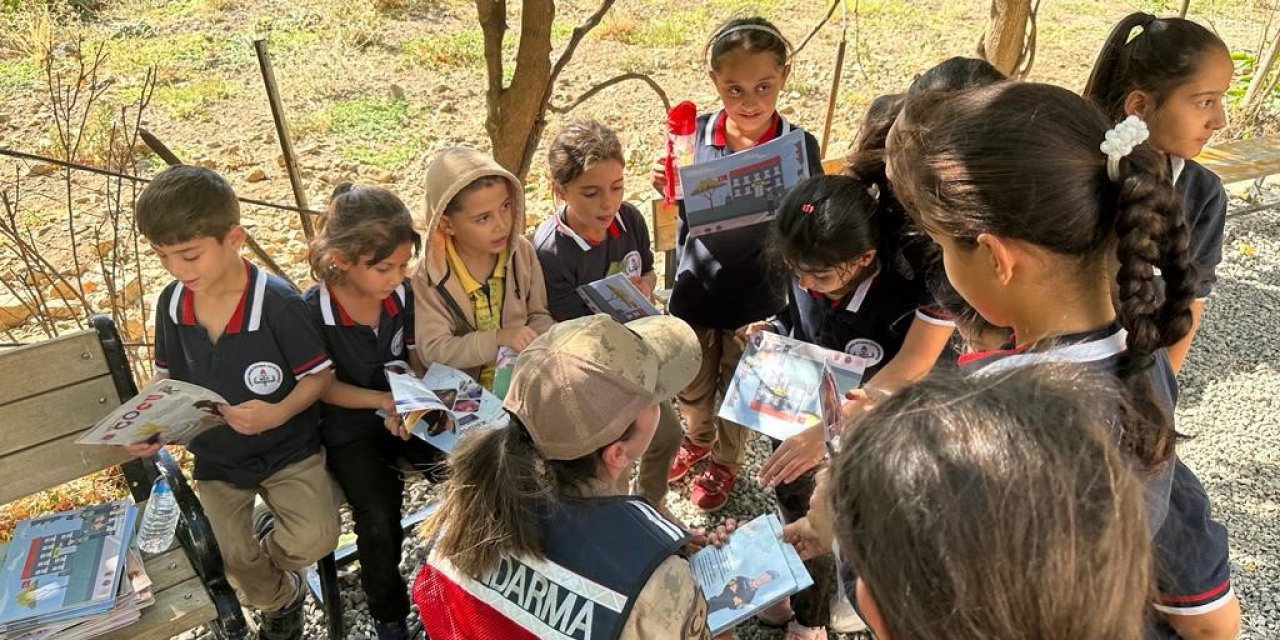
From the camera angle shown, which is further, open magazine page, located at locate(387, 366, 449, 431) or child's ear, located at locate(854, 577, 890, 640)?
open magazine page, located at locate(387, 366, 449, 431)

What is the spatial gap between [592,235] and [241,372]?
3.69 ft

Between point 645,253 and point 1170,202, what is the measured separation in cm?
186

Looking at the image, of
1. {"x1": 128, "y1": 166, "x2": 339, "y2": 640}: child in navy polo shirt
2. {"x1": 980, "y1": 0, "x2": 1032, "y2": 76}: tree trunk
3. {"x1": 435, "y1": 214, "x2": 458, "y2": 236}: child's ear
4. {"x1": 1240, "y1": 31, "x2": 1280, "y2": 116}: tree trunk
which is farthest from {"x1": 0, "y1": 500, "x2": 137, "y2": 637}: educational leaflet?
{"x1": 1240, "y1": 31, "x2": 1280, "y2": 116}: tree trunk

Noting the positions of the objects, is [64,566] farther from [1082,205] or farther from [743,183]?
[1082,205]

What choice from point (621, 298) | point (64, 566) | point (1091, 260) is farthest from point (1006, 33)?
point (64, 566)

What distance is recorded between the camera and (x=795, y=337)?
2.54m

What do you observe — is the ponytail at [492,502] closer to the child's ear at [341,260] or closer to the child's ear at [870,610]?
the child's ear at [870,610]

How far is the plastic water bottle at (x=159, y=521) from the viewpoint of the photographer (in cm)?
228

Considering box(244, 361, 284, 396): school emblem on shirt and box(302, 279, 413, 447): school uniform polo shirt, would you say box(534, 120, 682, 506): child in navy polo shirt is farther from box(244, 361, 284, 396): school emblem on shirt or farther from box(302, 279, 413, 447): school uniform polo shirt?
box(244, 361, 284, 396): school emblem on shirt

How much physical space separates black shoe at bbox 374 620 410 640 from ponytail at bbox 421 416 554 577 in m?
1.05

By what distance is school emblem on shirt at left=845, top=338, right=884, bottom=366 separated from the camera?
2277 millimetres

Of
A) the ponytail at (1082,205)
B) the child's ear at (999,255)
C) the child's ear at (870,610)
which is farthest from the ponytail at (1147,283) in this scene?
the child's ear at (870,610)

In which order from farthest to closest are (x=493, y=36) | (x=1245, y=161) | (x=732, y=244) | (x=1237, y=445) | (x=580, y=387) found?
(x=1245, y=161) < (x=1237, y=445) < (x=493, y=36) < (x=732, y=244) < (x=580, y=387)

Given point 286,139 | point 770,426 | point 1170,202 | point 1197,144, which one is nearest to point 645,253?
point 770,426
